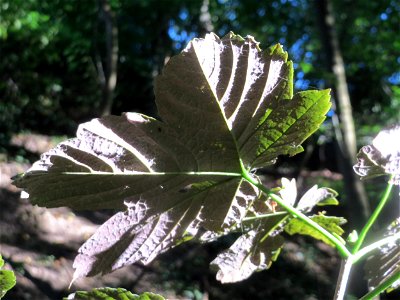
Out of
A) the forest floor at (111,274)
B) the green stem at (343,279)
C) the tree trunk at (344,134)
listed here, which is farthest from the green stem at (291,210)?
the forest floor at (111,274)

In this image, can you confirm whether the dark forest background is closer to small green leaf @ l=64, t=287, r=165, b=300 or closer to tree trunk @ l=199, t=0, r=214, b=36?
tree trunk @ l=199, t=0, r=214, b=36

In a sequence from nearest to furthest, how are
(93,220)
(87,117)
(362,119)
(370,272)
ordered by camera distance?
1. (370,272)
2. (93,220)
3. (362,119)
4. (87,117)

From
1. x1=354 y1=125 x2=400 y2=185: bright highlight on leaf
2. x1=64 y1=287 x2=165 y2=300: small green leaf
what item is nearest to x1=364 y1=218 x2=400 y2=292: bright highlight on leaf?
x1=354 y1=125 x2=400 y2=185: bright highlight on leaf

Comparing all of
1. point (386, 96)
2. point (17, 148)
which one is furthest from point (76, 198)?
point (386, 96)

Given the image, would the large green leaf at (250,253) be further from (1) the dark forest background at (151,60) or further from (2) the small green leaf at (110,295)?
(1) the dark forest background at (151,60)

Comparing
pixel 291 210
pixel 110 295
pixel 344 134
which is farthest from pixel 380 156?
pixel 344 134

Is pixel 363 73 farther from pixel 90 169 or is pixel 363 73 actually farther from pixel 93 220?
pixel 90 169
